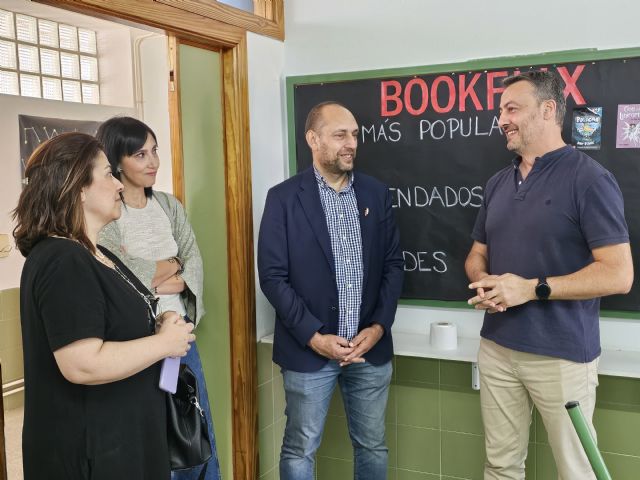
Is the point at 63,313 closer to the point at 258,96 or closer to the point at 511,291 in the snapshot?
the point at 511,291

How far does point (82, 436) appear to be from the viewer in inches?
58.5

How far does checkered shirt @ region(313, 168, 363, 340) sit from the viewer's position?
95.3 inches

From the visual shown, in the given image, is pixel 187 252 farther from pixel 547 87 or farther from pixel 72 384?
pixel 547 87

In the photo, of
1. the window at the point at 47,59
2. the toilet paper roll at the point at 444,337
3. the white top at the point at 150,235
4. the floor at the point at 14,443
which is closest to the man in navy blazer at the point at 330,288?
the toilet paper roll at the point at 444,337

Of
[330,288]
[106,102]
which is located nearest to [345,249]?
[330,288]

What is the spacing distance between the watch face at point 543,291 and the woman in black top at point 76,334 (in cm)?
113

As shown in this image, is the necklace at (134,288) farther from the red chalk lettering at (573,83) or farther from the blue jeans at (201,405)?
the red chalk lettering at (573,83)

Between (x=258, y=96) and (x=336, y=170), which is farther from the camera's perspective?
(x=258, y=96)

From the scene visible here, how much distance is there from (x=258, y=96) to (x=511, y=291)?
145 centimetres

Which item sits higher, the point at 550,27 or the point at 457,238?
the point at 550,27

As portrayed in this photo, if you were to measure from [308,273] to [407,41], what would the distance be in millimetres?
1109

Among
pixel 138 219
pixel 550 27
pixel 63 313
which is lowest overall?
pixel 63 313

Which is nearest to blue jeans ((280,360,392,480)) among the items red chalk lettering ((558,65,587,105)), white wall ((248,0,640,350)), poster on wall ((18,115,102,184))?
white wall ((248,0,640,350))

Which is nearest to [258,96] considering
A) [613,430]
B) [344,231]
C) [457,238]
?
[344,231]
